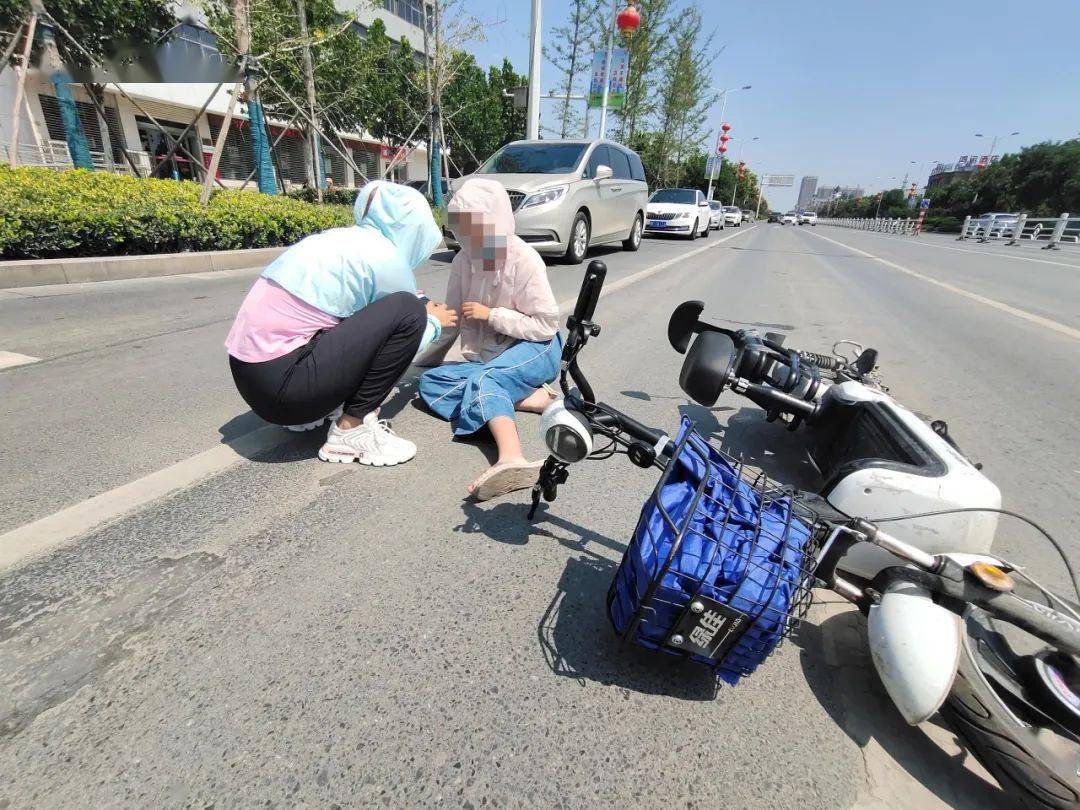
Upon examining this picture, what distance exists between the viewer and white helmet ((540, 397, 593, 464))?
4.56 feet

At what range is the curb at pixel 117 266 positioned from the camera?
5.53 metres

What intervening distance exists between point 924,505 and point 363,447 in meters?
2.19

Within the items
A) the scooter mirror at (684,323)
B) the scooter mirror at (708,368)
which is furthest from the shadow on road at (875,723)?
the scooter mirror at (684,323)

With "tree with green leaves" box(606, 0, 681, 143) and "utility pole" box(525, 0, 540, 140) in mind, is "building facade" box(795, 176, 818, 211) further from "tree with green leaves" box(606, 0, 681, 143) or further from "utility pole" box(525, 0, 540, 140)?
"utility pole" box(525, 0, 540, 140)

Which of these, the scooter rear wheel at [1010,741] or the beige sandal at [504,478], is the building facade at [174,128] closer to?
the beige sandal at [504,478]

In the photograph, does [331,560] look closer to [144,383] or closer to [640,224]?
[144,383]

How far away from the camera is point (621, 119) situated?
28078 mm

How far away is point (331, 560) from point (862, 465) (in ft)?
5.91

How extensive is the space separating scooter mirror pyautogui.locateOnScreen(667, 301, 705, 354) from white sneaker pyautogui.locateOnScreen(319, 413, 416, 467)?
1.62 metres

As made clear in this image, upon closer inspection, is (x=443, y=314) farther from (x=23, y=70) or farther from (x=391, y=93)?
(x=391, y=93)

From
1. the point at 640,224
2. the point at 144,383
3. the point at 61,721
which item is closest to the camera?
the point at 61,721

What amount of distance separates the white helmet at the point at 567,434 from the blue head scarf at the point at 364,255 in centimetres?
130

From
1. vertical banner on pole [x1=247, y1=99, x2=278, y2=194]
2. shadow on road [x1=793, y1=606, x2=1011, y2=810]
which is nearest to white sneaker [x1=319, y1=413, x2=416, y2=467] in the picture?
shadow on road [x1=793, y1=606, x2=1011, y2=810]

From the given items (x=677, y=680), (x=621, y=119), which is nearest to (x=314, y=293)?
(x=677, y=680)
